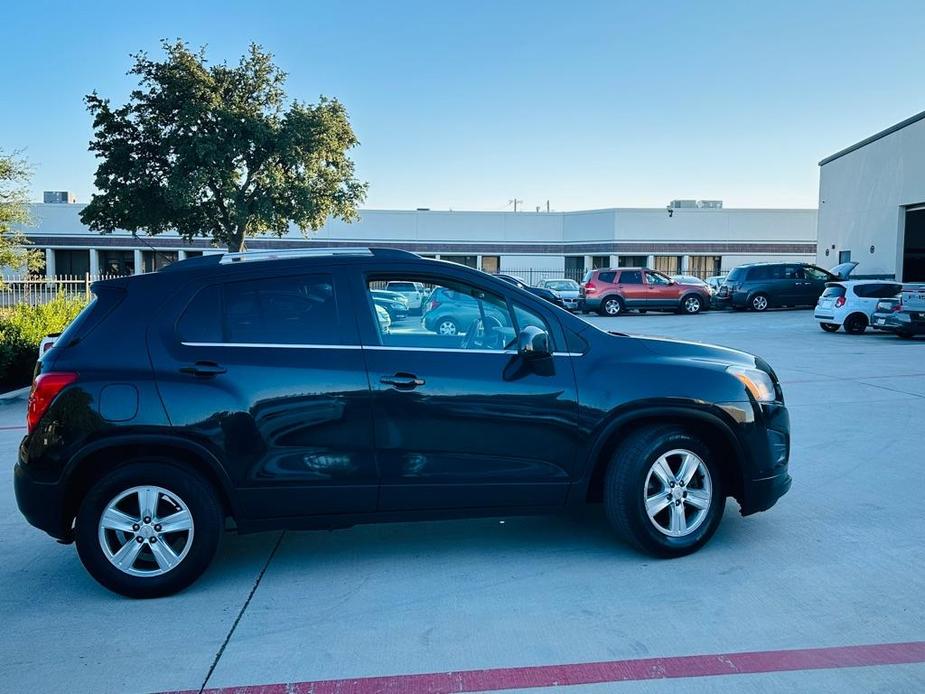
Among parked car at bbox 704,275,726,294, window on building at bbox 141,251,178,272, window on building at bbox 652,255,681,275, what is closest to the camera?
parked car at bbox 704,275,726,294

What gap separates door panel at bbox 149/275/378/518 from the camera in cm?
422

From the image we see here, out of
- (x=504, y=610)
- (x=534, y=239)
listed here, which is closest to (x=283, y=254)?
(x=504, y=610)

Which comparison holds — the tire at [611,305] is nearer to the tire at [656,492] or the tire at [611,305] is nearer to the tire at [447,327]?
the tire at [656,492]

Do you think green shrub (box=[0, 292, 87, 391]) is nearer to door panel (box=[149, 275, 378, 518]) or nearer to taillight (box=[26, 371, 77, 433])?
taillight (box=[26, 371, 77, 433])

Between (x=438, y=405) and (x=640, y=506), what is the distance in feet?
4.47

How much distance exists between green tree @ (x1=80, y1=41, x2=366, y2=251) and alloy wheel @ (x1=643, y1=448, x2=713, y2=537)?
1132 inches

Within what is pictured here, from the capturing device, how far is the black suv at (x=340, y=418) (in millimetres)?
4184

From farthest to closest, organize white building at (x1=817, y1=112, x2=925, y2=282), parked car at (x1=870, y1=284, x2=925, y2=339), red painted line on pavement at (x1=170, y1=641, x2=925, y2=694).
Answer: white building at (x1=817, y1=112, x2=925, y2=282) < parked car at (x1=870, y1=284, x2=925, y2=339) < red painted line on pavement at (x1=170, y1=641, x2=925, y2=694)

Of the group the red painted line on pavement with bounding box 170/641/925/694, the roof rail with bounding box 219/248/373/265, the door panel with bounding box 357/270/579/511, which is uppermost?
the roof rail with bounding box 219/248/373/265

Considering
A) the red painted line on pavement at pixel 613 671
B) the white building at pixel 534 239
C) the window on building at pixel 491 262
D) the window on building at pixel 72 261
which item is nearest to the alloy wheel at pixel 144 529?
the red painted line on pavement at pixel 613 671

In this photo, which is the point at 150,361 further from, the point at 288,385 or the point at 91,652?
the point at 91,652

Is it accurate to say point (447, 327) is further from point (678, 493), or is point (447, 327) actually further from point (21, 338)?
point (21, 338)

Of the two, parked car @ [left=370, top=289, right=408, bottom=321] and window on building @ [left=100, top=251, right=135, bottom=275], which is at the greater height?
window on building @ [left=100, top=251, right=135, bottom=275]

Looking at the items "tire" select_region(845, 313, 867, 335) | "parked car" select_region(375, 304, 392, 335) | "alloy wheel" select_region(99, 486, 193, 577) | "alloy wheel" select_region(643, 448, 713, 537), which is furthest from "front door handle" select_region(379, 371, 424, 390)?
"tire" select_region(845, 313, 867, 335)
